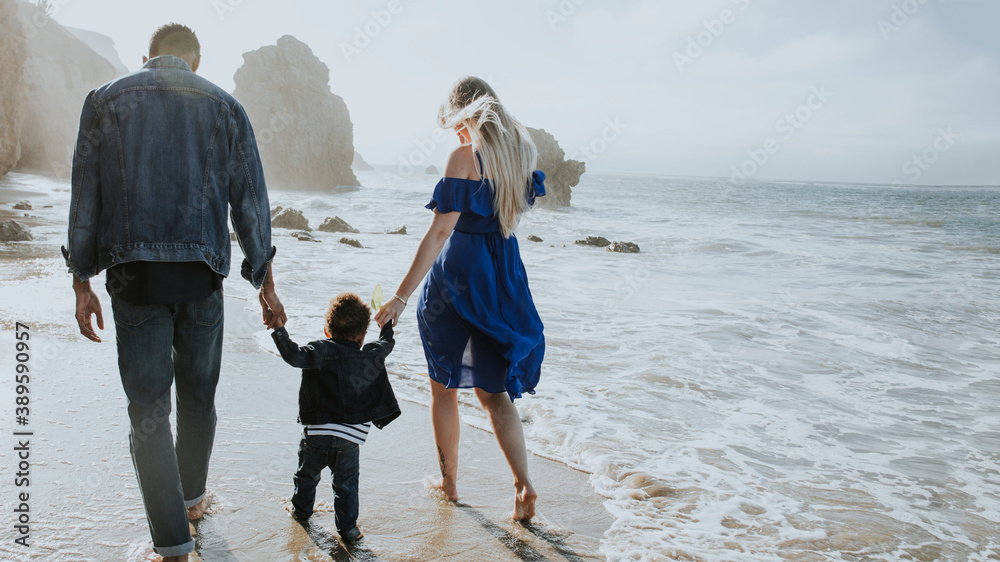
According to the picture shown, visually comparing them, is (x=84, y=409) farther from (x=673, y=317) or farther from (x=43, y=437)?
(x=673, y=317)

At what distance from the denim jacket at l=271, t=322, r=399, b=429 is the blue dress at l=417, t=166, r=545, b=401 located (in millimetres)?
269

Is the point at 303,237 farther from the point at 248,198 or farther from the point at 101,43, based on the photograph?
the point at 101,43

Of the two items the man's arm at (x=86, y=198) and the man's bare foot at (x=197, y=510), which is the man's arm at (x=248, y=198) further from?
the man's bare foot at (x=197, y=510)

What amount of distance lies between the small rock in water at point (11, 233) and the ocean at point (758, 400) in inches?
126

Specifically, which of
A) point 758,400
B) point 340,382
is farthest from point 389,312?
point 758,400

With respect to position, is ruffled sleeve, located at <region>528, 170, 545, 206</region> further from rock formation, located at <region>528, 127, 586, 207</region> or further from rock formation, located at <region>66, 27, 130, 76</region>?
rock formation, located at <region>66, 27, 130, 76</region>

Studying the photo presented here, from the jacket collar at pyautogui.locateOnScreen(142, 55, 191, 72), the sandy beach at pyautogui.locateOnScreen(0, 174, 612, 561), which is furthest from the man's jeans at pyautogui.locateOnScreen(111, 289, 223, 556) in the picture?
the jacket collar at pyautogui.locateOnScreen(142, 55, 191, 72)

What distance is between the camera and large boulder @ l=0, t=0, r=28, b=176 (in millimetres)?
18047

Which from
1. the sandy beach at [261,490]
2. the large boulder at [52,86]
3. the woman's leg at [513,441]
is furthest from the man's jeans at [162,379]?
the large boulder at [52,86]

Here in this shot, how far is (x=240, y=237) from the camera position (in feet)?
6.85

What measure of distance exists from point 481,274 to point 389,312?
40cm

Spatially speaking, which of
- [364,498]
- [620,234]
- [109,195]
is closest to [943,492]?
[364,498]

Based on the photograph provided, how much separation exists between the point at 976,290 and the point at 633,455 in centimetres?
1018

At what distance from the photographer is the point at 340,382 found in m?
2.34
